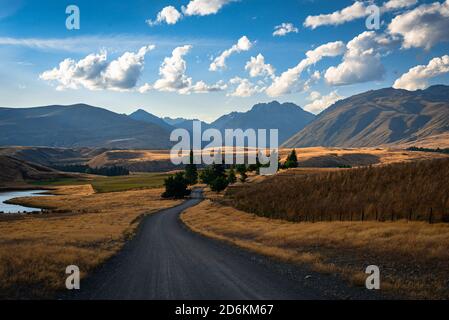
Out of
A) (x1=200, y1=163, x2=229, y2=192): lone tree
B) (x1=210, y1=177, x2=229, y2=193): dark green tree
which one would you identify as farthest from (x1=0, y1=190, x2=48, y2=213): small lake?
(x1=200, y1=163, x2=229, y2=192): lone tree

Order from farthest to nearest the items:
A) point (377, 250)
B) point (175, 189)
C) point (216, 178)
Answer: point (216, 178) < point (175, 189) < point (377, 250)

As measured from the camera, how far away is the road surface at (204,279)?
591 inches

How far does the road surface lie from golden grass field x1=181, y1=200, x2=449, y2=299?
1.47 m

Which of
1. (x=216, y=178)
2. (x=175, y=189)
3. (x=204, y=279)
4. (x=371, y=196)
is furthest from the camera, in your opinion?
(x=216, y=178)

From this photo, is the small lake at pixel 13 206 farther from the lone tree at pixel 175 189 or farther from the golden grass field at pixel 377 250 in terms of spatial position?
the golden grass field at pixel 377 250

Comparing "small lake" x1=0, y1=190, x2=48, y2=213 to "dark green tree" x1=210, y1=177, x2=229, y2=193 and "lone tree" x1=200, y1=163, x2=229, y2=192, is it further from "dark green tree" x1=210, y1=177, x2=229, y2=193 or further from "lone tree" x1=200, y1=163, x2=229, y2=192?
"lone tree" x1=200, y1=163, x2=229, y2=192

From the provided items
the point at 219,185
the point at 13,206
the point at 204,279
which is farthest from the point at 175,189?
the point at 204,279

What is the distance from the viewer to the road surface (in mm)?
15008

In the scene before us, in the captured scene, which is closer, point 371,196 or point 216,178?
point 371,196

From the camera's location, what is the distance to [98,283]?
1756 centimetres

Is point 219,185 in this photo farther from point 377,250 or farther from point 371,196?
point 377,250

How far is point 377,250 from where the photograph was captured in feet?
74.6

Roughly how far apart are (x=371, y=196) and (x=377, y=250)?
15519 millimetres
